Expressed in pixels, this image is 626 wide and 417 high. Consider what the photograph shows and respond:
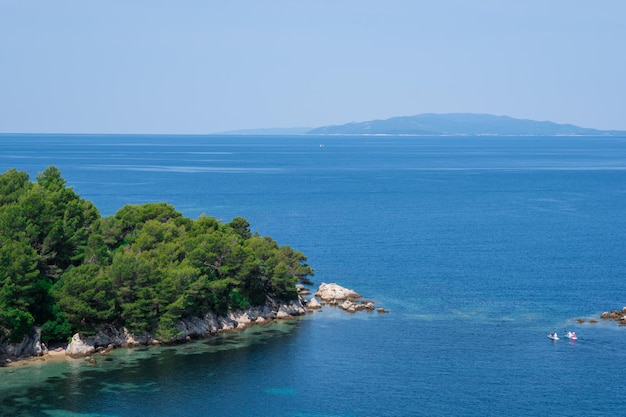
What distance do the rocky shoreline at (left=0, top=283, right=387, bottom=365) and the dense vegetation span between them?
844mm

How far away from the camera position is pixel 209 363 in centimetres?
6931

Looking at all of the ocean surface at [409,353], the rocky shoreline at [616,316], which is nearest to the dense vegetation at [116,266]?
the ocean surface at [409,353]

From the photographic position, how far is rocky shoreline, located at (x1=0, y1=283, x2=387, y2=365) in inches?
2714

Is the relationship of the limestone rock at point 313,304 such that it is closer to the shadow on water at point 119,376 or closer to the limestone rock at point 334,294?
the limestone rock at point 334,294

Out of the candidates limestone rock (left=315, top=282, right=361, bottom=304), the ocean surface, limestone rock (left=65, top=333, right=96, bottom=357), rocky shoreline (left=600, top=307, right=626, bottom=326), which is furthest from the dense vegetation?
rocky shoreline (left=600, top=307, right=626, bottom=326)

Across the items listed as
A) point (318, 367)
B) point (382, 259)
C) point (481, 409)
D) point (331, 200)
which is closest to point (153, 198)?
point (331, 200)

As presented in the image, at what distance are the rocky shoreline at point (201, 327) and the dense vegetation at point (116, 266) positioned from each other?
84 centimetres

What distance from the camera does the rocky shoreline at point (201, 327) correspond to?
226 ft

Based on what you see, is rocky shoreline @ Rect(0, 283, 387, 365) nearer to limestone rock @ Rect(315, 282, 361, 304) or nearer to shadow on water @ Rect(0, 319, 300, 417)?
limestone rock @ Rect(315, 282, 361, 304)

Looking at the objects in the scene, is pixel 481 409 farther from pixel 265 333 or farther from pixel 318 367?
pixel 265 333

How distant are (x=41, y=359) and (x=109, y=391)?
32.1 feet

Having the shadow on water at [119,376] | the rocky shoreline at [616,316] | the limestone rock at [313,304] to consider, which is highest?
the rocky shoreline at [616,316]

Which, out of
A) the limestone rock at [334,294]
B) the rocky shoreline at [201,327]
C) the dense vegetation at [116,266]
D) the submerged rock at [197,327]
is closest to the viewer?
the rocky shoreline at [201,327]

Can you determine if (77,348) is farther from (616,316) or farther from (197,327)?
(616,316)
